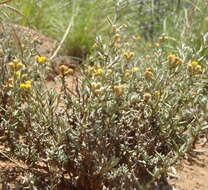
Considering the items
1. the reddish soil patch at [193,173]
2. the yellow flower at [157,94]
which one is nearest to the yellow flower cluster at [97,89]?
the yellow flower at [157,94]

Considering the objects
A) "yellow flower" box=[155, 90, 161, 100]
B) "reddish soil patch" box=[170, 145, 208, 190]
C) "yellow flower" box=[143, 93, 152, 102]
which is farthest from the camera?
"reddish soil patch" box=[170, 145, 208, 190]

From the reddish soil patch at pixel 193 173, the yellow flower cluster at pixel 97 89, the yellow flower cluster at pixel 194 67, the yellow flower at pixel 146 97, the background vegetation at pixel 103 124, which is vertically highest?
the yellow flower cluster at pixel 194 67

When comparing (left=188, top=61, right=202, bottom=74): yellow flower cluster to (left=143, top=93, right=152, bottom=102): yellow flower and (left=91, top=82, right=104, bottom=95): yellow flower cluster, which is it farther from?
(left=91, top=82, right=104, bottom=95): yellow flower cluster

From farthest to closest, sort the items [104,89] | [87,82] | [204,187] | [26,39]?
1. [26,39]
2. [204,187]
3. [87,82]
4. [104,89]

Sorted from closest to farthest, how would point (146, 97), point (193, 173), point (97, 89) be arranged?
point (97, 89), point (146, 97), point (193, 173)

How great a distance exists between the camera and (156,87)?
95.9 inches

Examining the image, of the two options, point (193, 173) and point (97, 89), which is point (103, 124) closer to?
point (97, 89)

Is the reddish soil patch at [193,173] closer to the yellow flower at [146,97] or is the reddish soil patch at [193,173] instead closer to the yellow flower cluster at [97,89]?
the yellow flower at [146,97]

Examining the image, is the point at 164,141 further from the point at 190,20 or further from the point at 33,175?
the point at 190,20

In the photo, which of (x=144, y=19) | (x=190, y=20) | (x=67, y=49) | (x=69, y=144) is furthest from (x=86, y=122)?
(x=144, y=19)

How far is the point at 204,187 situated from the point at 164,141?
685mm

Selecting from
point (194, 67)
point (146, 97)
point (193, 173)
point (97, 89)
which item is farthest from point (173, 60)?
point (193, 173)

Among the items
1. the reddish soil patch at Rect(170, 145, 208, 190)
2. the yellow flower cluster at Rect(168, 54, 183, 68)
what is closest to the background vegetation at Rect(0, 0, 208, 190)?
the yellow flower cluster at Rect(168, 54, 183, 68)

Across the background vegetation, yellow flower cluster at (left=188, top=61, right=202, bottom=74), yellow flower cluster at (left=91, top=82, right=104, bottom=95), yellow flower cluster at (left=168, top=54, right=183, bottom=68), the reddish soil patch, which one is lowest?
the reddish soil patch
